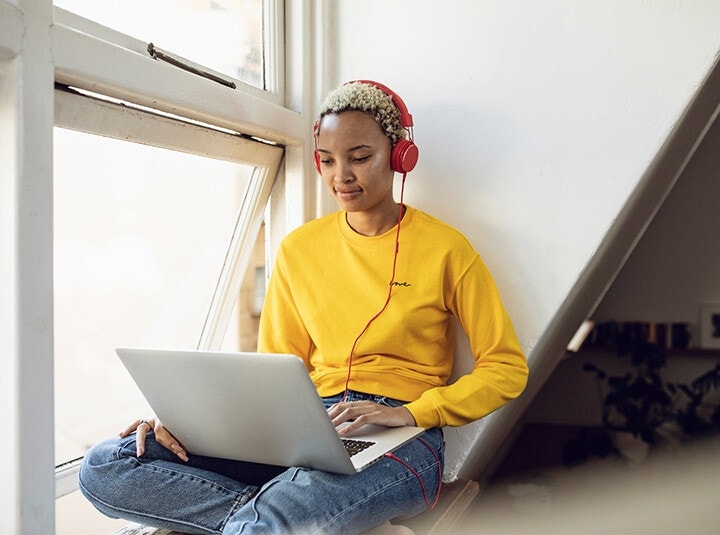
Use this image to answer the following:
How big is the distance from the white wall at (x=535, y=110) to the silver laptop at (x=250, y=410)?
59 cm

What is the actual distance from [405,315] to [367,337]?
9 centimetres

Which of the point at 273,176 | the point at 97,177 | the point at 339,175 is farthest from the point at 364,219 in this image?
the point at 97,177

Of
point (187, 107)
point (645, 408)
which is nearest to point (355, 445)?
point (187, 107)

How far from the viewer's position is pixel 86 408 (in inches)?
66.7

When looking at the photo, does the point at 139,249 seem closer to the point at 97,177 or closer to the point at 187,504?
the point at 97,177

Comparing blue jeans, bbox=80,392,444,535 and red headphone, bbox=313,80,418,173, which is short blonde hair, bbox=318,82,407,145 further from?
blue jeans, bbox=80,392,444,535

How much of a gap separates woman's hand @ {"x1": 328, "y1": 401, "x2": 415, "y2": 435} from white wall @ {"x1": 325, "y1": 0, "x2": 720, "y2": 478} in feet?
1.68

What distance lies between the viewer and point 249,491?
138 cm

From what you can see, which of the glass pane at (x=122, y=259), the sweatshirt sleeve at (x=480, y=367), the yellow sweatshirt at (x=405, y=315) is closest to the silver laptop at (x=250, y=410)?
the sweatshirt sleeve at (x=480, y=367)

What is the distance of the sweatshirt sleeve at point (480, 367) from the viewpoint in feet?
4.79

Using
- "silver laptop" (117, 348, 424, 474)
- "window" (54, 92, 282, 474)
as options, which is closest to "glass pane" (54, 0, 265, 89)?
"window" (54, 92, 282, 474)

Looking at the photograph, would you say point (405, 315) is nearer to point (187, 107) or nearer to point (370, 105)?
point (370, 105)

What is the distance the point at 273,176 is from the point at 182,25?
473mm

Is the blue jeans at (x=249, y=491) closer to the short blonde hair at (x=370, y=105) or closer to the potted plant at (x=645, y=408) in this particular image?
the short blonde hair at (x=370, y=105)
